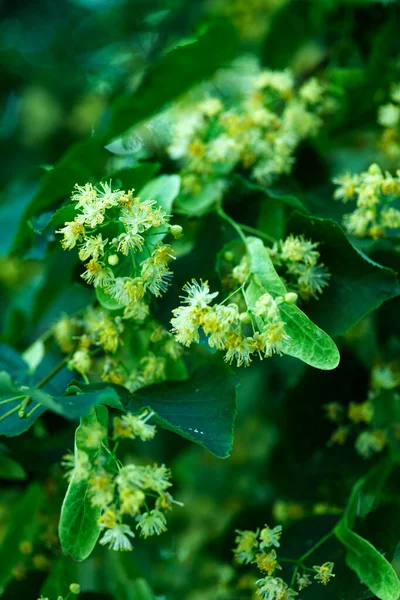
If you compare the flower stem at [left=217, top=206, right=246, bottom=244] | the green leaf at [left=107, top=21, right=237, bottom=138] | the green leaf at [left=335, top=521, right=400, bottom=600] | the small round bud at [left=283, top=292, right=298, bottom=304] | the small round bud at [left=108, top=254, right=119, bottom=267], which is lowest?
the green leaf at [left=335, top=521, right=400, bottom=600]

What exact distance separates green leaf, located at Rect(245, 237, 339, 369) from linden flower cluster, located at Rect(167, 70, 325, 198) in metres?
0.37

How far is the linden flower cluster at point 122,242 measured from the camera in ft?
3.53

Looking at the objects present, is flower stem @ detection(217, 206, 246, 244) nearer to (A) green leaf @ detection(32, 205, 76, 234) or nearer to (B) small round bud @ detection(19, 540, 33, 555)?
(A) green leaf @ detection(32, 205, 76, 234)

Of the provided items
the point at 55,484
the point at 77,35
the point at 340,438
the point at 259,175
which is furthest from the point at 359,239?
the point at 77,35

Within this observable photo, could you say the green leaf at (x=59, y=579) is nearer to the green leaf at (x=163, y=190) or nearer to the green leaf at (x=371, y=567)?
the green leaf at (x=371, y=567)

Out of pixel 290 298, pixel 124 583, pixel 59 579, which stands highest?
pixel 290 298

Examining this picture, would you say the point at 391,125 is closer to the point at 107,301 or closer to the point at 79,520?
the point at 107,301

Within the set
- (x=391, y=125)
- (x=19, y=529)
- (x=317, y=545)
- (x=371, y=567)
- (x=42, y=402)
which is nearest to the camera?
(x=42, y=402)

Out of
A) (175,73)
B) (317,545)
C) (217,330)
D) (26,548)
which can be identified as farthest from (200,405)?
(175,73)

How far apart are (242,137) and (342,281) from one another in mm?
434

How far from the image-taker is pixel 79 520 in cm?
102

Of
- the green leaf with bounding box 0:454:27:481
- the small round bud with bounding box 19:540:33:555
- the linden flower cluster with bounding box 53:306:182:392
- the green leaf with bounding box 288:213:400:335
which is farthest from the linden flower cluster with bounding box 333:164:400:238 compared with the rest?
the small round bud with bounding box 19:540:33:555

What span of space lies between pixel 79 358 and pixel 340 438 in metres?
0.63

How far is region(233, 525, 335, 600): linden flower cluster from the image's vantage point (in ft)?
3.56
